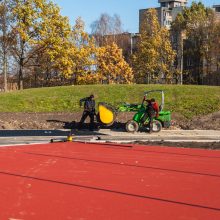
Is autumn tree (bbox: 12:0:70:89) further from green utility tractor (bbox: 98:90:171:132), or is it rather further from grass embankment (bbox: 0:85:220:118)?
green utility tractor (bbox: 98:90:171:132)

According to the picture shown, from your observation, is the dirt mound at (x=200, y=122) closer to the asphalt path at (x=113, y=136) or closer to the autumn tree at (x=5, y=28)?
the asphalt path at (x=113, y=136)

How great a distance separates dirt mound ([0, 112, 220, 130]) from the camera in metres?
23.2

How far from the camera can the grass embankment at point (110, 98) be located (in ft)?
91.0

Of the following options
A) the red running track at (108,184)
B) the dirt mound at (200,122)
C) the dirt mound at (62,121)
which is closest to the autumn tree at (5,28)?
the dirt mound at (62,121)

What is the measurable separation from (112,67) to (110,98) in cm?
2107

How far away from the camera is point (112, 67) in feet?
165

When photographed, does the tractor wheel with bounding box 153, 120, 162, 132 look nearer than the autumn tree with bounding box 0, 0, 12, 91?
Yes

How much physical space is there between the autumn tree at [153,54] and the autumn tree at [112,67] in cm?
349

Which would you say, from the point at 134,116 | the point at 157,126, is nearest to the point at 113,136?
the point at 134,116

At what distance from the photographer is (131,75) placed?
51.5m

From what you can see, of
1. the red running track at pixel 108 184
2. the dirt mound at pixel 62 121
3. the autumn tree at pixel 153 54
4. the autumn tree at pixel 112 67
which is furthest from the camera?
the autumn tree at pixel 153 54

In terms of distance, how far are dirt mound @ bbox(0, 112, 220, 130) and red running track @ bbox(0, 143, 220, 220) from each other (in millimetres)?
9268

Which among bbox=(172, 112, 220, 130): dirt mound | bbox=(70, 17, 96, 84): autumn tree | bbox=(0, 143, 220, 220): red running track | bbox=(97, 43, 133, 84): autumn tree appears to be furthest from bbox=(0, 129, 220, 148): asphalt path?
bbox=(97, 43, 133, 84): autumn tree

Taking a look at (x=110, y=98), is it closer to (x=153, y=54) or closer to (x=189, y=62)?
(x=153, y=54)
